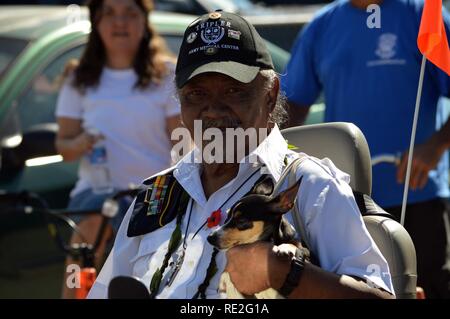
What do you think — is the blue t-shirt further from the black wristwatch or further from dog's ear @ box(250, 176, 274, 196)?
the black wristwatch

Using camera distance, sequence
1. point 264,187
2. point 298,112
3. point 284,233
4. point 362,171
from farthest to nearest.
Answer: point 298,112 → point 362,171 → point 264,187 → point 284,233

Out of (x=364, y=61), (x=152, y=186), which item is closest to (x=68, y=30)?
(x=364, y=61)

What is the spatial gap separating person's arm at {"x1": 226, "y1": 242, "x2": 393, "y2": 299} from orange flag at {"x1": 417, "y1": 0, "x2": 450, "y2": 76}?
103 cm

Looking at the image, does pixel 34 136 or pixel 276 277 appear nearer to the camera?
pixel 276 277

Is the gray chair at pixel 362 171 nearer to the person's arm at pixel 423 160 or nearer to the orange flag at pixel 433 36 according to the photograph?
the orange flag at pixel 433 36

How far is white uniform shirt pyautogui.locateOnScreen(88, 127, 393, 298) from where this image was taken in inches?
113

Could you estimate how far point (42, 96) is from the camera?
19.6ft

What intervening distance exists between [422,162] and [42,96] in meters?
2.18

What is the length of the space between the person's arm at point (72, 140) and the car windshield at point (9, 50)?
0.55 metres

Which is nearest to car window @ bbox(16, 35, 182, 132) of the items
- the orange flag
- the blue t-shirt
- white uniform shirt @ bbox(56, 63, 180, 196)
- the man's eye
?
white uniform shirt @ bbox(56, 63, 180, 196)

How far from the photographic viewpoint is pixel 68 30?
6113 millimetres

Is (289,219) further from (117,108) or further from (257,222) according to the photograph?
(117,108)

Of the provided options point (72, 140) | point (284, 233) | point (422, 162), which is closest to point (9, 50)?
point (72, 140)

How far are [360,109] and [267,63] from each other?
182cm
